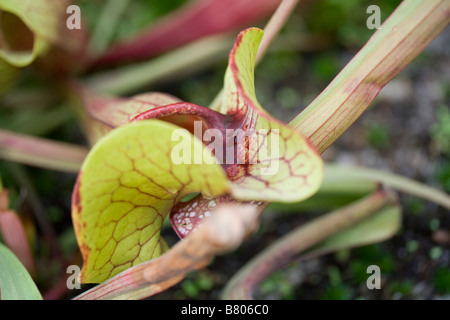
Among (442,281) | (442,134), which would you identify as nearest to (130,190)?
(442,281)

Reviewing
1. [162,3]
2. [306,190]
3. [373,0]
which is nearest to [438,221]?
[306,190]

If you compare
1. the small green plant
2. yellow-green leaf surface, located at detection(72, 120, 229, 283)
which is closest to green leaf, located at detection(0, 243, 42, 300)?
yellow-green leaf surface, located at detection(72, 120, 229, 283)

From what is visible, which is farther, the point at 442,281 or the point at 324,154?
the point at 324,154

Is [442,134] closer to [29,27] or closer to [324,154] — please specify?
[324,154]

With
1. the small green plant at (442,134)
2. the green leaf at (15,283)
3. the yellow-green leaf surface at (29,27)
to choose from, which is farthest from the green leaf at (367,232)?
the yellow-green leaf surface at (29,27)

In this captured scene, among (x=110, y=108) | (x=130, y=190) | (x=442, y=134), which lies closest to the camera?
(x=130, y=190)

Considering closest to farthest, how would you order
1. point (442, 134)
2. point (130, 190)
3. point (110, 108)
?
point (130, 190), point (110, 108), point (442, 134)
